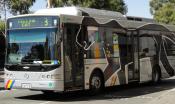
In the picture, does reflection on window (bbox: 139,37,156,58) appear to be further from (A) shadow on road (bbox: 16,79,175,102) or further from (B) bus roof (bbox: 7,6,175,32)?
(A) shadow on road (bbox: 16,79,175,102)

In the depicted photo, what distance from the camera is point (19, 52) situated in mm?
18078

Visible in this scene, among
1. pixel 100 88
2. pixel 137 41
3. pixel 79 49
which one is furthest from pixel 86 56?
pixel 137 41

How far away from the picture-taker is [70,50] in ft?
58.6

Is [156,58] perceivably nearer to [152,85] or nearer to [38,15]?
[152,85]

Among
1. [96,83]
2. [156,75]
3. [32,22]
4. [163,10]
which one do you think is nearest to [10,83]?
[32,22]

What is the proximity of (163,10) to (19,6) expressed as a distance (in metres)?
28.6

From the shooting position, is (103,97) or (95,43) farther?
(95,43)

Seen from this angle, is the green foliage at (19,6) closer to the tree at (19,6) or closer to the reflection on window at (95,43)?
the tree at (19,6)

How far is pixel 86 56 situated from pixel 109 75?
1.92 meters

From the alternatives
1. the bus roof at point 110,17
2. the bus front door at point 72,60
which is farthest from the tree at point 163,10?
the bus front door at point 72,60

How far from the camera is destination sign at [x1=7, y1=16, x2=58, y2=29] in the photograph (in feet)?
57.8

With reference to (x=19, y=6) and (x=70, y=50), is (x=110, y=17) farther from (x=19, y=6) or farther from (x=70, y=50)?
(x=19, y=6)

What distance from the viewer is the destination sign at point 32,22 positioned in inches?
693

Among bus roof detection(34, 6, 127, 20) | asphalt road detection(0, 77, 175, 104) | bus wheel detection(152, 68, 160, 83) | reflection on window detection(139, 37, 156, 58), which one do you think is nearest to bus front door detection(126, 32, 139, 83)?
reflection on window detection(139, 37, 156, 58)
